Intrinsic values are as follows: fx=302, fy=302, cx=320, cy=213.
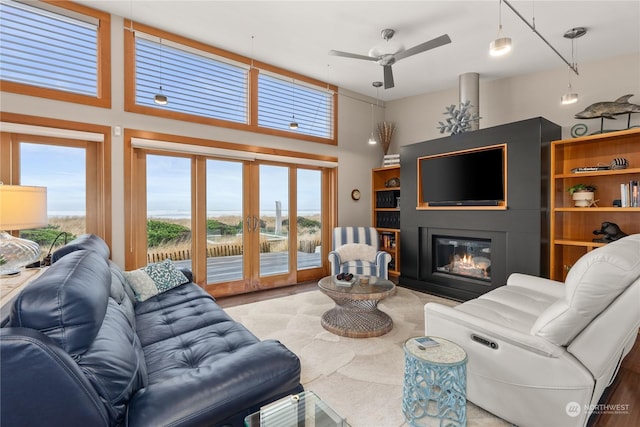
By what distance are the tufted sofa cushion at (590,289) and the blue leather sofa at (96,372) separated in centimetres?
133

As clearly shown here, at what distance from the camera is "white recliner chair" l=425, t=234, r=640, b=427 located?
1471mm

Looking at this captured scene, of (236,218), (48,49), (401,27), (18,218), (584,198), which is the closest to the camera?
(18,218)

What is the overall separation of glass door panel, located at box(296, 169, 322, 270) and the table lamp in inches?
129

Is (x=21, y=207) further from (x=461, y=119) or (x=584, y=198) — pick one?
(x=584, y=198)

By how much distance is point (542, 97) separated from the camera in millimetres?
4281

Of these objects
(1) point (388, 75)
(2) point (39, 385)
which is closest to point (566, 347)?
(2) point (39, 385)

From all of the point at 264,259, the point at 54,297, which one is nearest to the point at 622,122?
the point at 264,259

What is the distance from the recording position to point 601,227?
3.56m

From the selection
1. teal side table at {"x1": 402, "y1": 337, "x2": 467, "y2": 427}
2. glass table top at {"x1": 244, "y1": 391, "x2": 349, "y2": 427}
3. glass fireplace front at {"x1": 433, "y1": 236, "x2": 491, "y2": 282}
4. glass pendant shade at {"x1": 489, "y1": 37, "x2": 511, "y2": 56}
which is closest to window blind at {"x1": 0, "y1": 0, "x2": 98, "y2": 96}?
glass table top at {"x1": 244, "y1": 391, "x2": 349, "y2": 427}

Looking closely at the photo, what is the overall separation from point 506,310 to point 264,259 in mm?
3328

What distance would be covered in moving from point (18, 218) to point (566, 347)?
337cm

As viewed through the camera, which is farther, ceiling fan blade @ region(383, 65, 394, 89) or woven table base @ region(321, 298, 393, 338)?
ceiling fan blade @ region(383, 65, 394, 89)

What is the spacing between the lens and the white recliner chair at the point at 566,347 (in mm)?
1471

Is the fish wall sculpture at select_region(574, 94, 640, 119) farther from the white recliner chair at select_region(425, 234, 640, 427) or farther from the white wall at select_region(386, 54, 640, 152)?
the white recliner chair at select_region(425, 234, 640, 427)
